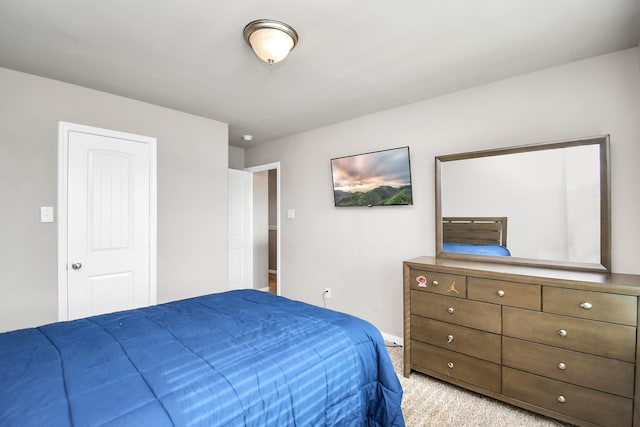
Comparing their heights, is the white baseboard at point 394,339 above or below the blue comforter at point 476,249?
below

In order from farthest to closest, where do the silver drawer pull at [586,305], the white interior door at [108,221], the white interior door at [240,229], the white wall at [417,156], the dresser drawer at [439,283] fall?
the white interior door at [240,229]
the white interior door at [108,221]
the dresser drawer at [439,283]
the white wall at [417,156]
the silver drawer pull at [586,305]

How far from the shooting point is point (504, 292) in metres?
2.00

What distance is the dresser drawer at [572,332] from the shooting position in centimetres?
164

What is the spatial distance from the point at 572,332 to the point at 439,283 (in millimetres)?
800

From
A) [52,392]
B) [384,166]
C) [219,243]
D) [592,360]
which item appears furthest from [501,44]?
[219,243]

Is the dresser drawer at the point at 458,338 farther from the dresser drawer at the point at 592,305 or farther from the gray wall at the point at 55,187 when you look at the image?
the gray wall at the point at 55,187

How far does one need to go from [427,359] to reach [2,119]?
12.4 ft

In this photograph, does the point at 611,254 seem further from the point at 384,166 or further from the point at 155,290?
the point at 155,290

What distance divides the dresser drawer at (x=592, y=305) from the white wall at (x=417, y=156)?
0.48 metres

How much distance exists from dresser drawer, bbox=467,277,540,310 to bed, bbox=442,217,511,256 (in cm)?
46

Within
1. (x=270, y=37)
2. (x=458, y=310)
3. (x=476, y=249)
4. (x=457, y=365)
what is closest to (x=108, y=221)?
(x=270, y=37)

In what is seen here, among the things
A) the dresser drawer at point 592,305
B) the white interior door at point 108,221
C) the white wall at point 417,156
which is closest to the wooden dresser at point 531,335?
the dresser drawer at point 592,305

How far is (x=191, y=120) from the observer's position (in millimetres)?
3344

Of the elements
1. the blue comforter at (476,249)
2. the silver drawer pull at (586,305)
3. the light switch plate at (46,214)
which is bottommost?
the silver drawer pull at (586,305)
